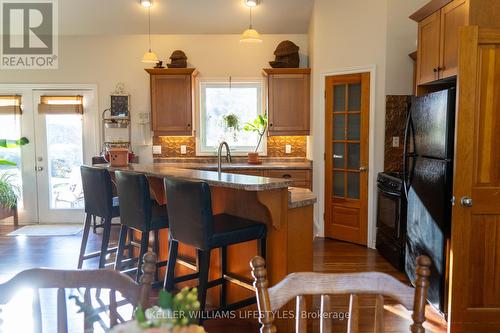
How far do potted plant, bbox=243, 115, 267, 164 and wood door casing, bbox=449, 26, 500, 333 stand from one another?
325 centimetres

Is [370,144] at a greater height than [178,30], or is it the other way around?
[178,30]

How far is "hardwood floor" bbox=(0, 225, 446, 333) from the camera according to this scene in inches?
110

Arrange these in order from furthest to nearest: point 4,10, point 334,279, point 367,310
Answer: point 4,10 → point 367,310 → point 334,279

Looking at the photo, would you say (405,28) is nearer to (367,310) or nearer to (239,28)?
(239,28)

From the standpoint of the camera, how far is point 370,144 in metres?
4.56

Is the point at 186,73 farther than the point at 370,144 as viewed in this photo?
Yes

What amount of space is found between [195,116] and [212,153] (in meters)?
0.61

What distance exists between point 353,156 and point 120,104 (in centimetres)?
343

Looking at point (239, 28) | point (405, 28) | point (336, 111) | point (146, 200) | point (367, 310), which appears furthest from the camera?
point (239, 28)

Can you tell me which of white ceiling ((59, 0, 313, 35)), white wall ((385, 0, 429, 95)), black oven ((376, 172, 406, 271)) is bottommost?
black oven ((376, 172, 406, 271))

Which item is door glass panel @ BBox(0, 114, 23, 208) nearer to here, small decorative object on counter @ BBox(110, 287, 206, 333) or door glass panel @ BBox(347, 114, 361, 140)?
door glass panel @ BBox(347, 114, 361, 140)

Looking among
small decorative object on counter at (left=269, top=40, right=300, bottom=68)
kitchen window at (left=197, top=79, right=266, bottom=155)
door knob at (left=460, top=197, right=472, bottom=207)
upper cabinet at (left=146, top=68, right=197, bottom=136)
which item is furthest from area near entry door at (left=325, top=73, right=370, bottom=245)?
door knob at (left=460, top=197, right=472, bottom=207)


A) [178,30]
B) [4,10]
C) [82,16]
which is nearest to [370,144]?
[178,30]

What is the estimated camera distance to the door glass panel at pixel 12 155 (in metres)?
5.89
